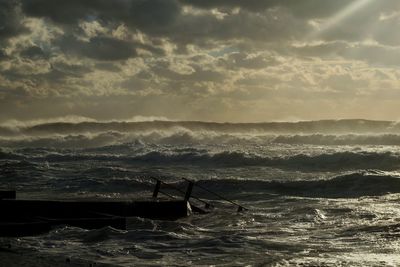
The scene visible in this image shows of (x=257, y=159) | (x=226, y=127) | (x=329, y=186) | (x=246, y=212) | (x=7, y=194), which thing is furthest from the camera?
(x=226, y=127)

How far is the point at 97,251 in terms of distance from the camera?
10.6 m

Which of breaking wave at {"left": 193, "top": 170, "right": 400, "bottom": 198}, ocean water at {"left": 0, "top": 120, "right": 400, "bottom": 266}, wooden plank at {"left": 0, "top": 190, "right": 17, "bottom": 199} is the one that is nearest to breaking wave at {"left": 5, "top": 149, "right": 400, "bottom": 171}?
ocean water at {"left": 0, "top": 120, "right": 400, "bottom": 266}

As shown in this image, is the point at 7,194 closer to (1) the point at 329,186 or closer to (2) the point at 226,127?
(1) the point at 329,186

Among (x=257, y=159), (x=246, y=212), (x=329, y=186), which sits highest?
(x=257, y=159)

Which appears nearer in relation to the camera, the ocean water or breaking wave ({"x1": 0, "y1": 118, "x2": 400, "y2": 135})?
the ocean water

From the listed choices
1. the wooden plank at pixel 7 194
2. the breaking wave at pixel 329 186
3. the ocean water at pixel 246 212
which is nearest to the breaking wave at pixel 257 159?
the ocean water at pixel 246 212

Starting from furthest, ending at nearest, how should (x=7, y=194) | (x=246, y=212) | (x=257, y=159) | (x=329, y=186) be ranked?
(x=257, y=159)
(x=329, y=186)
(x=246, y=212)
(x=7, y=194)

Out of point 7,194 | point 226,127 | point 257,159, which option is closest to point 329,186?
point 7,194

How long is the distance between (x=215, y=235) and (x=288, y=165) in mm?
23891

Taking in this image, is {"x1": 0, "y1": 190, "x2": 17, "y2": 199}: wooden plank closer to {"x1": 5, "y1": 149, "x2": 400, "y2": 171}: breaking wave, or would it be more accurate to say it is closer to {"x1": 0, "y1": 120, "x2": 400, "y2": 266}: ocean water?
{"x1": 0, "y1": 120, "x2": 400, "y2": 266}: ocean water

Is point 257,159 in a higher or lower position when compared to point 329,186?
higher

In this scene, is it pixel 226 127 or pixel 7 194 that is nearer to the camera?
pixel 7 194

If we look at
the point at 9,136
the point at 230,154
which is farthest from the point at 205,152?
the point at 9,136

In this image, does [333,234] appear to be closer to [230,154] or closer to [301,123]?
[230,154]
